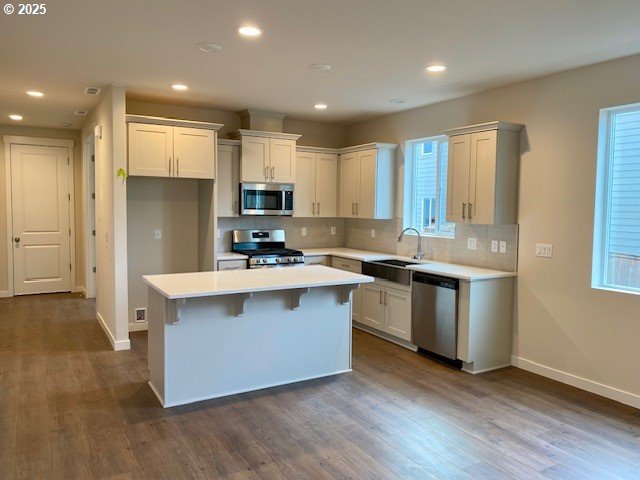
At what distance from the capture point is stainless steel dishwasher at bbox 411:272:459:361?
4.47 metres

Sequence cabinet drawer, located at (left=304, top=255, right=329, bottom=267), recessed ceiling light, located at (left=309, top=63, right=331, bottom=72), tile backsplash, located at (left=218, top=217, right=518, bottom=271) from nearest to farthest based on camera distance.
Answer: recessed ceiling light, located at (left=309, top=63, right=331, bottom=72) < tile backsplash, located at (left=218, top=217, right=518, bottom=271) < cabinet drawer, located at (left=304, top=255, right=329, bottom=267)

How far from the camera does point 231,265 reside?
5609mm

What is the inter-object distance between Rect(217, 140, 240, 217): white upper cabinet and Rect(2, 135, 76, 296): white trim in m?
3.49

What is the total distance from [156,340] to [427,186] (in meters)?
3.57

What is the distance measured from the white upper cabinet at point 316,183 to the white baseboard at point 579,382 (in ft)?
10.4

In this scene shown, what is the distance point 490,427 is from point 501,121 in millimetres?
2720

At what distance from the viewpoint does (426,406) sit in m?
3.65

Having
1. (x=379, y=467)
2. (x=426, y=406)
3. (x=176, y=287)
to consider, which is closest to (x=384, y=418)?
(x=426, y=406)

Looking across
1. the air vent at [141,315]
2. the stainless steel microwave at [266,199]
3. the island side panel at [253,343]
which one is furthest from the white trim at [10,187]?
the island side panel at [253,343]

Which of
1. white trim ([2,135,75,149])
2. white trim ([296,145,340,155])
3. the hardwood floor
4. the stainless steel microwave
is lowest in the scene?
the hardwood floor

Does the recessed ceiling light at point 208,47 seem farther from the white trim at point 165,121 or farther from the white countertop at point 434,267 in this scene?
the white countertop at point 434,267

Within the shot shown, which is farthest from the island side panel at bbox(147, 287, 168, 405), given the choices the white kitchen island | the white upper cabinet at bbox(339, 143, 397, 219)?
the white upper cabinet at bbox(339, 143, 397, 219)

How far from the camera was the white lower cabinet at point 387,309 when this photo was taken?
16.7ft

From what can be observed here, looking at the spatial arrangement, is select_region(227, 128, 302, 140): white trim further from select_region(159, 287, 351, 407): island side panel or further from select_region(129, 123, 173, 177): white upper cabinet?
select_region(159, 287, 351, 407): island side panel
